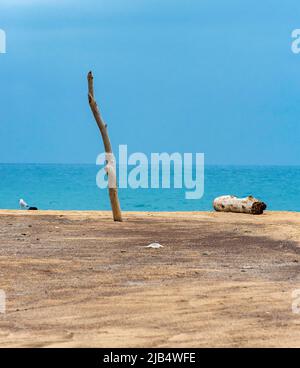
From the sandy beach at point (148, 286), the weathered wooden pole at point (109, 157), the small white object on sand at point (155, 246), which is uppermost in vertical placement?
the weathered wooden pole at point (109, 157)

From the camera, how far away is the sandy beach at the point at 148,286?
7.68 metres

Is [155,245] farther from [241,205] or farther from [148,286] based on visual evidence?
[241,205]

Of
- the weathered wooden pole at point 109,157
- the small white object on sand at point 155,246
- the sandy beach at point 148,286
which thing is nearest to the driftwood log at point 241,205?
the weathered wooden pole at point 109,157

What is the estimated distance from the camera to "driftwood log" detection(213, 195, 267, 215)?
73.4 feet

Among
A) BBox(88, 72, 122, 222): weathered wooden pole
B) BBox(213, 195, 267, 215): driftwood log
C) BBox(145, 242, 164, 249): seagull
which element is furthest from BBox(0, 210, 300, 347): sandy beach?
BBox(213, 195, 267, 215): driftwood log

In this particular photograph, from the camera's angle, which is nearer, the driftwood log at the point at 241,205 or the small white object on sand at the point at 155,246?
the small white object on sand at the point at 155,246

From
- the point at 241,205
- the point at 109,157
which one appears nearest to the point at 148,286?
the point at 109,157

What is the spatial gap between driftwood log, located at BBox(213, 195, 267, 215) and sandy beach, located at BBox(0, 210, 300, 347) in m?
5.46

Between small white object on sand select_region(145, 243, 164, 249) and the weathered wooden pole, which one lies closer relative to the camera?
small white object on sand select_region(145, 243, 164, 249)

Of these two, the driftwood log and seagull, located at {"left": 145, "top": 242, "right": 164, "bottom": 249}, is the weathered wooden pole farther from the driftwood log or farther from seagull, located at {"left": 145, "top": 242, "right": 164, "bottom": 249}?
the driftwood log

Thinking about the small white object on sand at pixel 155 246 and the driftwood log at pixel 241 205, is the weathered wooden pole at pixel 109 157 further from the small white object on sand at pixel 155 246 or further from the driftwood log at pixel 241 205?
the driftwood log at pixel 241 205

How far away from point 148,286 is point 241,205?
518 inches

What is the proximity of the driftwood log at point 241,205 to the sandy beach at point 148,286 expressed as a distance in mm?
5462

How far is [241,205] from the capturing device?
22.9 m
